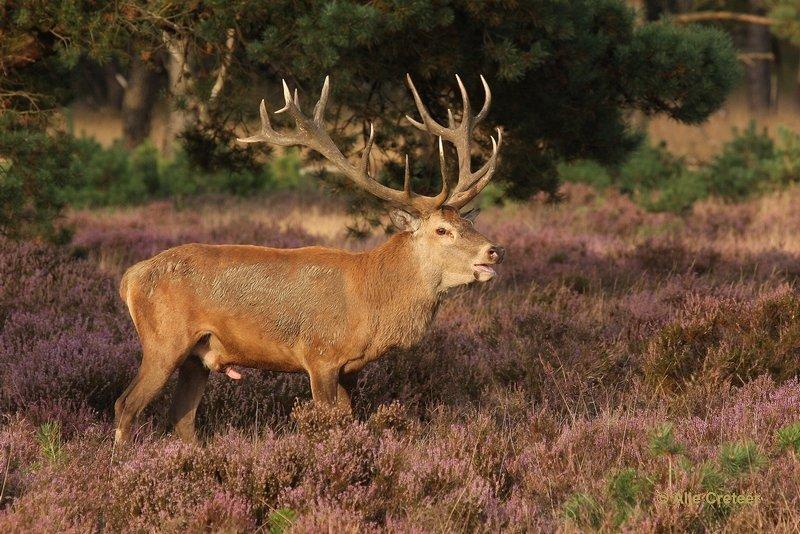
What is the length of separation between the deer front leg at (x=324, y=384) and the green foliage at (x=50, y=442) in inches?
48.2

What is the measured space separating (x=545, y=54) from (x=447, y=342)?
223cm

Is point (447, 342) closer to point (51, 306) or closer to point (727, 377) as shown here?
point (727, 377)

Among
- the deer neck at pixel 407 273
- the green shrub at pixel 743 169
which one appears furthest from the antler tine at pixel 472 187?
→ the green shrub at pixel 743 169

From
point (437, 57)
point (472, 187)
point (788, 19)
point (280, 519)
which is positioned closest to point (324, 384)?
point (280, 519)

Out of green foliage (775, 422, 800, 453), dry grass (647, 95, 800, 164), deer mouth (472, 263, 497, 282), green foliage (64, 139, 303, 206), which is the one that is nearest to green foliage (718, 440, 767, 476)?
green foliage (775, 422, 800, 453)

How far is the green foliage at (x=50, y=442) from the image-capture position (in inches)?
189

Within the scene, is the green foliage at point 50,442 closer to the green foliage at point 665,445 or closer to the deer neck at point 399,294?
the deer neck at point 399,294

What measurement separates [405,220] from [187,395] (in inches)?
58.9

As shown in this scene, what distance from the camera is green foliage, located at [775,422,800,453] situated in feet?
15.4

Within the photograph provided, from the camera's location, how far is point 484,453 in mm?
4746

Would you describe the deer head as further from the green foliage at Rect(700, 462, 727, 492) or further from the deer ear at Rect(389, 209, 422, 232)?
the green foliage at Rect(700, 462, 727, 492)

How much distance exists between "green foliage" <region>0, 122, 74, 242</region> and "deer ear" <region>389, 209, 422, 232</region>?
359 centimetres

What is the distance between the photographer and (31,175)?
26.8 feet

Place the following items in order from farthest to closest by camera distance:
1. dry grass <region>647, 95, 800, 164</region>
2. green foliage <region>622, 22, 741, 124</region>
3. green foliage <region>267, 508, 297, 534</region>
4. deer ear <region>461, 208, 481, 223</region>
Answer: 1. dry grass <region>647, 95, 800, 164</region>
2. green foliage <region>622, 22, 741, 124</region>
3. deer ear <region>461, 208, 481, 223</region>
4. green foliage <region>267, 508, 297, 534</region>
